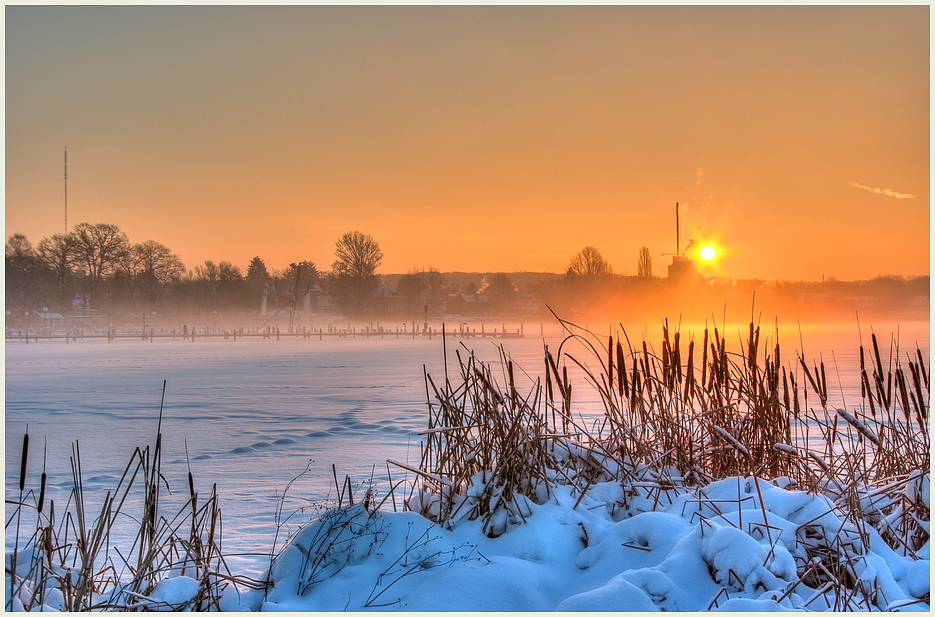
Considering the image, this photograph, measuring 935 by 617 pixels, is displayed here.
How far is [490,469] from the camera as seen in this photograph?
2609 millimetres

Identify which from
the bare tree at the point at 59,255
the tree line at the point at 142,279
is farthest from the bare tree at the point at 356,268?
the bare tree at the point at 59,255

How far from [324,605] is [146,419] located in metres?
5.97

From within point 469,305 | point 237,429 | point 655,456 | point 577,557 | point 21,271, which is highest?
point 21,271

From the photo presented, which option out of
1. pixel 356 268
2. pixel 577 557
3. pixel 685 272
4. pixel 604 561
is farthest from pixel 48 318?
pixel 604 561

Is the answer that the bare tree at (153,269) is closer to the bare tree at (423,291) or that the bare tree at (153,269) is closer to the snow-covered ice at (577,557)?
the bare tree at (423,291)

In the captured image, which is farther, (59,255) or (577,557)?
(59,255)

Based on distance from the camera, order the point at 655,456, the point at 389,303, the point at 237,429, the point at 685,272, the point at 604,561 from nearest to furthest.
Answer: the point at 604,561, the point at 655,456, the point at 237,429, the point at 685,272, the point at 389,303

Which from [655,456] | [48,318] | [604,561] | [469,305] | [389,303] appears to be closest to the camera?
[604,561]

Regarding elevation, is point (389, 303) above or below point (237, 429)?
above

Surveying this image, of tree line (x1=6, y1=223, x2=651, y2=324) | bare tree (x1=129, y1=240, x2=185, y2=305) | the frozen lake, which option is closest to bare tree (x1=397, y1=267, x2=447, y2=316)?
tree line (x1=6, y1=223, x2=651, y2=324)

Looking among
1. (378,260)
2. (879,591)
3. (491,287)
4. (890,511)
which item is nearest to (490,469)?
(879,591)

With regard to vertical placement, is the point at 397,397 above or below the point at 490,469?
below

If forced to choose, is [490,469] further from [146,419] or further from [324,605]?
[146,419]

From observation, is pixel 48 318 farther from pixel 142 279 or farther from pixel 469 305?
pixel 469 305
